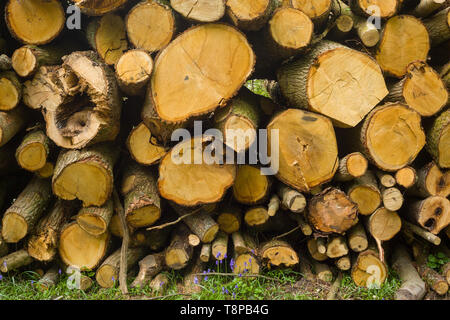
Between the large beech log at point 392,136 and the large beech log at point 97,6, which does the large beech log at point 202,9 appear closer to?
the large beech log at point 97,6

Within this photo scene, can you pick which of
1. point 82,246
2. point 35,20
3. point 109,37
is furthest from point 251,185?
point 35,20

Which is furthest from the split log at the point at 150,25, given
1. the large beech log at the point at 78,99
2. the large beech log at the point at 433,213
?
the large beech log at the point at 433,213

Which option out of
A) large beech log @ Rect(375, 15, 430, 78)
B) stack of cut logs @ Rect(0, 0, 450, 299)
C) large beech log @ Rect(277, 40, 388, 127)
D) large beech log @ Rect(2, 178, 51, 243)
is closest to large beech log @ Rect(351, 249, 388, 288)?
stack of cut logs @ Rect(0, 0, 450, 299)

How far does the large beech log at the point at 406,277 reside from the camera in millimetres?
2631

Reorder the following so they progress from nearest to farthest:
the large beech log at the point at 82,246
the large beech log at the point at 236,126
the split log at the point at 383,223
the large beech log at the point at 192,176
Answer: the large beech log at the point at 236,126 → the large beech log at the point at 192,176 → the split log at the point at 383,223 → the large beech log at the point at 82,246

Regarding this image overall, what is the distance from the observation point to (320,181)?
2701 mm

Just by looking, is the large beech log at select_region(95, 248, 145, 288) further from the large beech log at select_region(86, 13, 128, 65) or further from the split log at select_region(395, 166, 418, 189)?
the split log at select_region(395, 166, 418, 189)

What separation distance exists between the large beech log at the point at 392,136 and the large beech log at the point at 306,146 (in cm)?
24

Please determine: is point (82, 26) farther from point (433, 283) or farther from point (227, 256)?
point (433, 283)

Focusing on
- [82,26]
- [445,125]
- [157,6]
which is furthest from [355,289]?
[82,26]

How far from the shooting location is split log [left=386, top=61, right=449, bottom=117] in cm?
279

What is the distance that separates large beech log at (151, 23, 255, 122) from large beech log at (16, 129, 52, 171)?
0.88 meters

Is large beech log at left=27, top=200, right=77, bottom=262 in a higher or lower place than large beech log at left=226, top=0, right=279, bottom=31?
lower

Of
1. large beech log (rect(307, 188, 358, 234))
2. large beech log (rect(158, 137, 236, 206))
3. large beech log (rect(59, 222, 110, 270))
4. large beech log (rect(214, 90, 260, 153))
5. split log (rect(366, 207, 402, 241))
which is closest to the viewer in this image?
large beech log (rect(214, 90, 260, 153))
